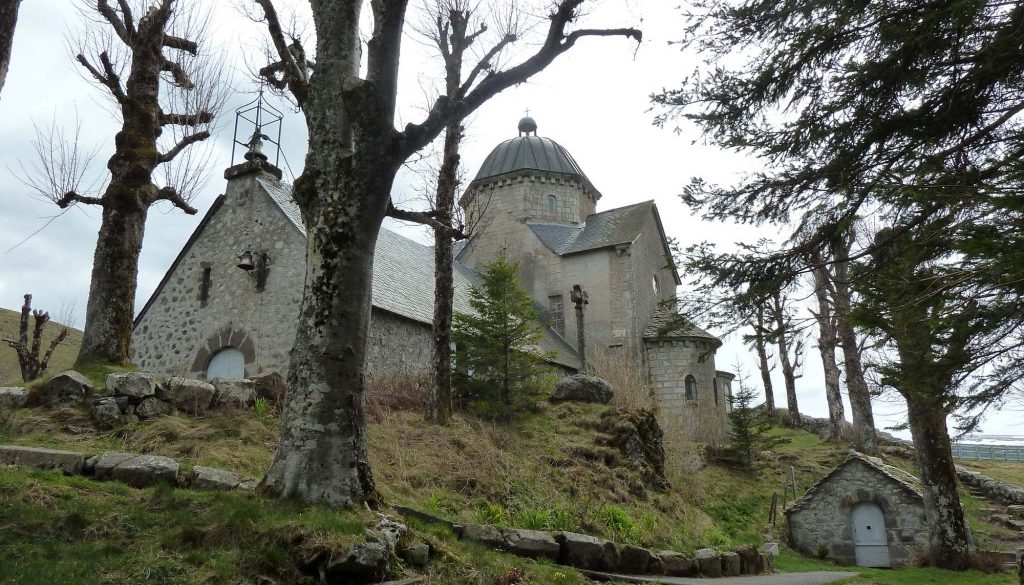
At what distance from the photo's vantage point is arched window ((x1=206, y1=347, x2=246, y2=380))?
1415 cm

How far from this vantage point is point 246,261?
13539 mm

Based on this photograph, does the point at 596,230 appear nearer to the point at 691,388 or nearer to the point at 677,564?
the point at 691,388

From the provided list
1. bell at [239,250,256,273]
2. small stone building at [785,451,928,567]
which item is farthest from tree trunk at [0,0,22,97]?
small stone building at [785,451,928,567]

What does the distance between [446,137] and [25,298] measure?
38.8ft

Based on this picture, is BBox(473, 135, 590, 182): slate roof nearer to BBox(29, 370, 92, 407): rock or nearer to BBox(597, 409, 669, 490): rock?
BBox(597, 409, 669, 490): rock

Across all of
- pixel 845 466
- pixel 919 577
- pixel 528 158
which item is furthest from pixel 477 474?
pixel 528 158

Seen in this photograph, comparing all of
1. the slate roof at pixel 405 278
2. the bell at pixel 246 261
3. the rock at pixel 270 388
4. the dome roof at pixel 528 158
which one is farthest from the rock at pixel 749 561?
the dome roof at pixel 528 158

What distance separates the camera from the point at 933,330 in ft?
19.7

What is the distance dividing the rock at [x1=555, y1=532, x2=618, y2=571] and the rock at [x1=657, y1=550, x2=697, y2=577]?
104 centimetres

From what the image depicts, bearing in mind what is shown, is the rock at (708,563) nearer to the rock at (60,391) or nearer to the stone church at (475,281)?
the stone church at (475,281)

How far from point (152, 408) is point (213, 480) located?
324 cm

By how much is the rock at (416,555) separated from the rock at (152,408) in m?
5.36

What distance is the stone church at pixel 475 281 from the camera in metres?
14.3

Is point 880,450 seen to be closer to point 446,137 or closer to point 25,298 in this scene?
point 446,137
